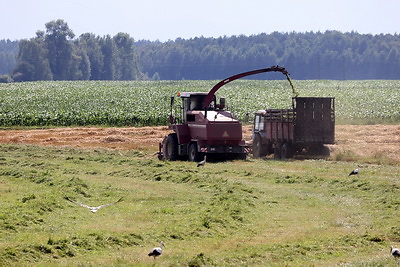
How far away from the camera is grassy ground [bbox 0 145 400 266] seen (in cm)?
1252

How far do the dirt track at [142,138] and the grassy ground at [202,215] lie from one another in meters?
6.47

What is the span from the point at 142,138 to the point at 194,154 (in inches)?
531

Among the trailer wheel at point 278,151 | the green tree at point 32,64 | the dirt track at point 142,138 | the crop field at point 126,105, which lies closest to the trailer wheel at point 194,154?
the trailer wheel at point 278,151

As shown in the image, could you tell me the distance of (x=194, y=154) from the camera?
3025 centimetres

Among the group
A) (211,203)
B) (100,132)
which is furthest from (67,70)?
(211,203)

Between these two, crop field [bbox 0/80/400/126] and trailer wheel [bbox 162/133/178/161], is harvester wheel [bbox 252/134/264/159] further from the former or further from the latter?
crop field [bbox 0/80/400/126]

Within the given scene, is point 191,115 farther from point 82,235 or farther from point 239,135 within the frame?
point 82,235

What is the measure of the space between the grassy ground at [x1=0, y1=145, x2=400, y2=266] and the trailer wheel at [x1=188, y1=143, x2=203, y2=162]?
A: 67.9 inches

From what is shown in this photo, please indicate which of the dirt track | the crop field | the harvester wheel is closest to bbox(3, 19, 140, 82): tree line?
the crop field

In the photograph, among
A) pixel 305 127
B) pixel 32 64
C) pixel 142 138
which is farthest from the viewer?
pixel 32 64

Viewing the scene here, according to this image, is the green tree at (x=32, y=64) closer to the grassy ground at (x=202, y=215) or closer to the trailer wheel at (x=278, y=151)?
the trailer wheel at (x=278, y=151)

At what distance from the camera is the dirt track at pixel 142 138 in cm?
3447

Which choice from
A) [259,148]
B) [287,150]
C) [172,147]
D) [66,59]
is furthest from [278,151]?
[66,59]

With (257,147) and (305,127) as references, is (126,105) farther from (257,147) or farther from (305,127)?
(305,127)
